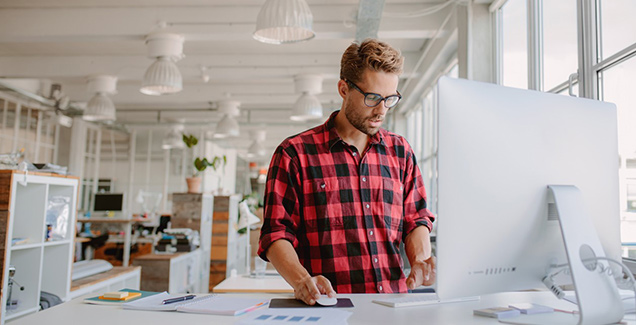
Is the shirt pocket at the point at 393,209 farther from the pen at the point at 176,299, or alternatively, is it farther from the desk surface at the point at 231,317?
the pen at the point at 176,299

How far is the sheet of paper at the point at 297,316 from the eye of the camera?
1.09 m

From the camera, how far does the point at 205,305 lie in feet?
4.26

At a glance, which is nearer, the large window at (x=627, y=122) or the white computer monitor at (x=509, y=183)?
the white computer monitor at (x=509, y=183)

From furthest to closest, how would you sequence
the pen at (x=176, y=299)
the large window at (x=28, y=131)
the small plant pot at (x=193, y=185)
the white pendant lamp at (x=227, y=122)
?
the large window at (x=28, y=131), the white pendant lamp at (x=227, y=122), the small plant pot at (x=193, y=185), the pen at (x=176, y=299)

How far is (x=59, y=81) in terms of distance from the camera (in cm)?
1017

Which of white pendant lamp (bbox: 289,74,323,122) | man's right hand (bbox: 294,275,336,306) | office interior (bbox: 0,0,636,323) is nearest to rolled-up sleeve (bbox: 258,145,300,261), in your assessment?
man's right hand (bbox: 294,275,336,306)

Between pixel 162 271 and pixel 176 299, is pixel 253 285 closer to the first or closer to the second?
pixel 176 299

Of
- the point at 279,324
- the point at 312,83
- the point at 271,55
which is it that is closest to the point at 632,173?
the point at 279,324

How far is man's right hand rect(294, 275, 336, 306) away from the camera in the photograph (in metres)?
1.27

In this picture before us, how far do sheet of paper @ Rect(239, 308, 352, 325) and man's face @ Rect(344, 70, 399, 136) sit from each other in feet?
2.21

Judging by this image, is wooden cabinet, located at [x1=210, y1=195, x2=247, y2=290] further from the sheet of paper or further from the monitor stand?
the monitor stand

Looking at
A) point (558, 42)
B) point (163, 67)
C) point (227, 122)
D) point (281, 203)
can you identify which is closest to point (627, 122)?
point (558, 42)

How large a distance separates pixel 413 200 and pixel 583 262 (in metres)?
0.78

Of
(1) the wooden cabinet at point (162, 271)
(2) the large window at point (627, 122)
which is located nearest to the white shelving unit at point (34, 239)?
(1) the wooden cabinet at point (162, 271)
